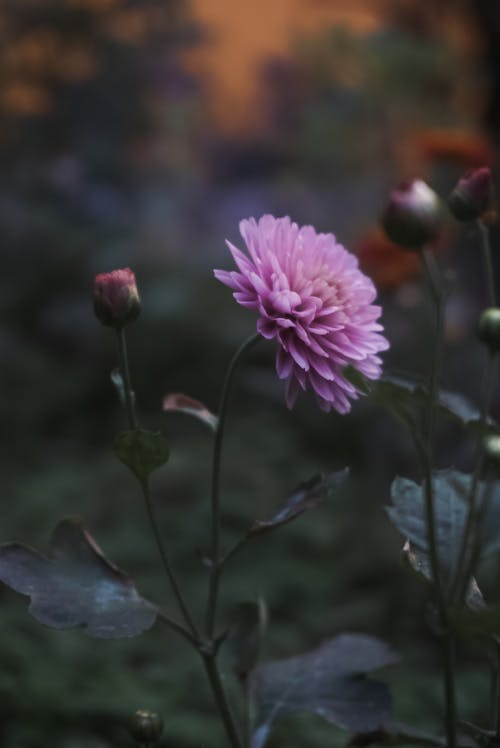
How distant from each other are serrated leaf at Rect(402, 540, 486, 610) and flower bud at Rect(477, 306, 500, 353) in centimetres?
13

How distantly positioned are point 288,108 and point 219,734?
11.9ft

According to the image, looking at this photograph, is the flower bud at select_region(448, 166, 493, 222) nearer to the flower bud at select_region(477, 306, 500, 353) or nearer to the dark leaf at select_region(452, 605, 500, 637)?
the flower bud at select_region(477, 306, 500, 353)

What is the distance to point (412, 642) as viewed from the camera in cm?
186

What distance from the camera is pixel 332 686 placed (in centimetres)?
82

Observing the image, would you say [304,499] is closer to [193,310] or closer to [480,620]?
[480,620]

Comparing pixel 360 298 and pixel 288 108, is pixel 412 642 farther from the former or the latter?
pixel 288 108

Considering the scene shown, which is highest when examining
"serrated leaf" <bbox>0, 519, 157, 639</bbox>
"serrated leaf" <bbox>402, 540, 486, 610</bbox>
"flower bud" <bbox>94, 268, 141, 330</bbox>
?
"flower bud" <bbox>94, 268, 141, 330</bbox>

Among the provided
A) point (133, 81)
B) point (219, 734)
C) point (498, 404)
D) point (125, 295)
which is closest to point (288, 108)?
point (133, 81)

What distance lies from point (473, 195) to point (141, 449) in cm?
28

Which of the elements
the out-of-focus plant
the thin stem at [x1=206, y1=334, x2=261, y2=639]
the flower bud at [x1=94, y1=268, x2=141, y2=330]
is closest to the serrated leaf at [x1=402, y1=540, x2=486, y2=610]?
the out-of-focus plant

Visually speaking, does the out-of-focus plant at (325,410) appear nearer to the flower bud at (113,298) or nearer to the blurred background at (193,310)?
the flower bud at (113,298)

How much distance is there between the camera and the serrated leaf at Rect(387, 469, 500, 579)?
73cm

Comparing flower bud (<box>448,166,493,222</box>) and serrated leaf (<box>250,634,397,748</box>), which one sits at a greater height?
flower bud (<box>448,166,493,222</box>)

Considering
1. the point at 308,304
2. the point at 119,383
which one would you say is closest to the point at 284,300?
the point at 308,304
